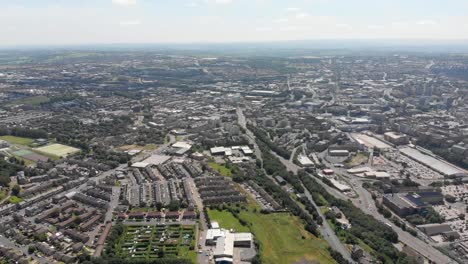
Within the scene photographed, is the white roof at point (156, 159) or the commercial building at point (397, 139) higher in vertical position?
the white roof at point (156, 159)

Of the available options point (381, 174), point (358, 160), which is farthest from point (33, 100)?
point (381, 174)

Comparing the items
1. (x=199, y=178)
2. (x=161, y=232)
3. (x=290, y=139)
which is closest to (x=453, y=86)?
(x=290, y=139)

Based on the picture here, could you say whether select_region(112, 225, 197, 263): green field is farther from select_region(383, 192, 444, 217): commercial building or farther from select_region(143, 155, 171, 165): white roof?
select_region(383, 192, 444, 217): commercial building

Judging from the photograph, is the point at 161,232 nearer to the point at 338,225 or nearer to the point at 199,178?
the point at 199,178

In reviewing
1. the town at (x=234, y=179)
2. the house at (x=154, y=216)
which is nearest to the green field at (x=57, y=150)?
the town at (x=234, y=179)

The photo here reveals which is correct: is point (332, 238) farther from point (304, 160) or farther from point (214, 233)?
point (304, 160)

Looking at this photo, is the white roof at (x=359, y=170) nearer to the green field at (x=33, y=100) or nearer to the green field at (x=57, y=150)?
the green field at (x=57, y=150)
